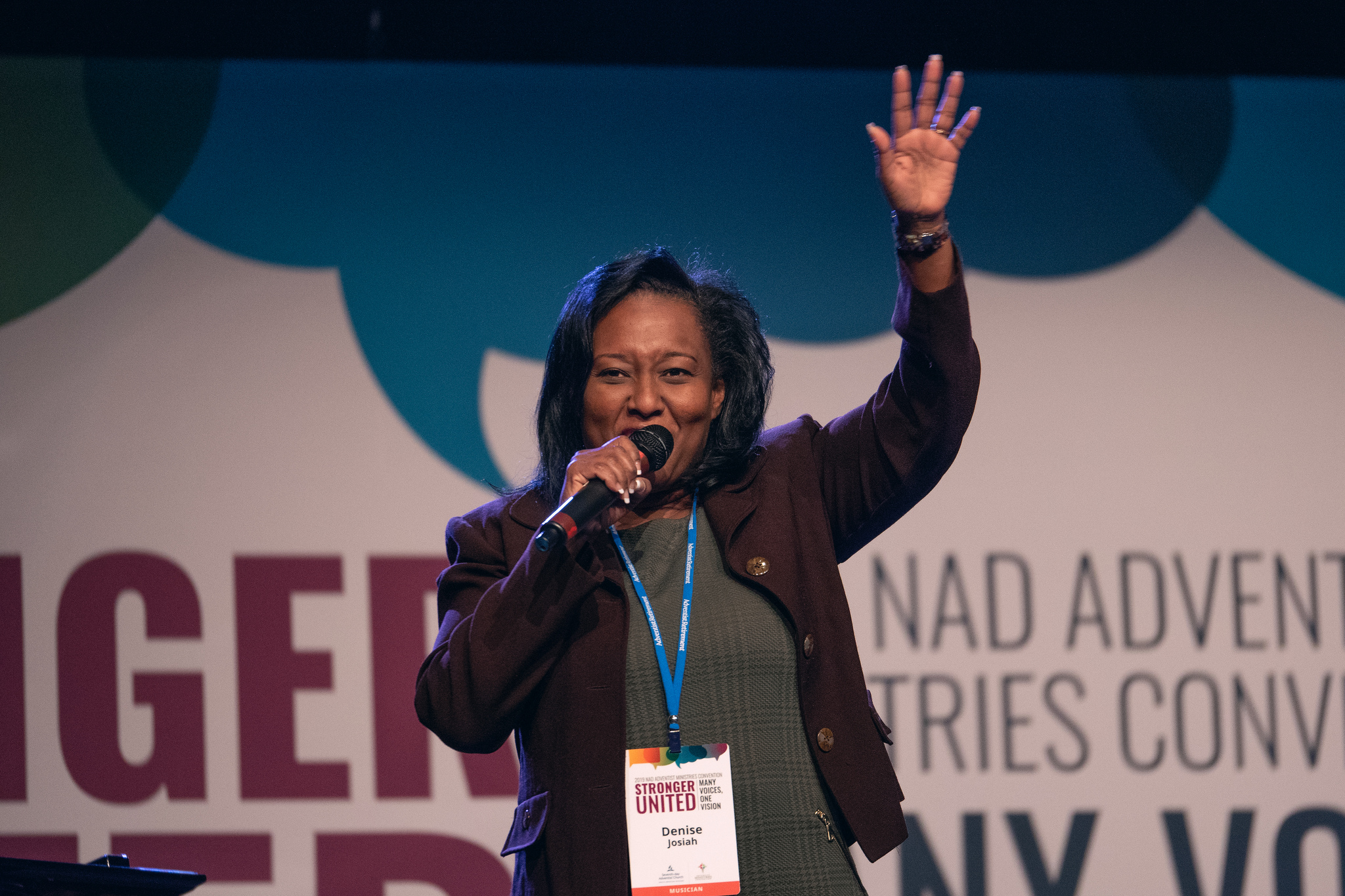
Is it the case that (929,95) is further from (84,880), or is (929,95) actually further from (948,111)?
(84,880)

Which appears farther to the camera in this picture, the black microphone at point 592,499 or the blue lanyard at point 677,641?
the blue lanyard at point 677,641

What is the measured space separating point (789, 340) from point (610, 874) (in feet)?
6.63

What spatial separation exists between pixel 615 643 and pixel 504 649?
14 centimetres

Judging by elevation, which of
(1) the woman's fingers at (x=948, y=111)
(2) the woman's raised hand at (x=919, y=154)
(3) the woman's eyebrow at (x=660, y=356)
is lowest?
(3) the woman's eyebrow at (x=660, y=356)

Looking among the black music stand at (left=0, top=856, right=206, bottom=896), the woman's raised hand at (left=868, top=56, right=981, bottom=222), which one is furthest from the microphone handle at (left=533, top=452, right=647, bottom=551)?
the black music stand at (left=0, top=856, right=206, bottom=896)

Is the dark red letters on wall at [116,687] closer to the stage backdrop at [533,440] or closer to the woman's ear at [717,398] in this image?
the stage backdrop at [533,440]

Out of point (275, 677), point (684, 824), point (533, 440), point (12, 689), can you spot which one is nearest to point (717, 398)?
point (684, 824)

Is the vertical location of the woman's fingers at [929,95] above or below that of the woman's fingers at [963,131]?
above

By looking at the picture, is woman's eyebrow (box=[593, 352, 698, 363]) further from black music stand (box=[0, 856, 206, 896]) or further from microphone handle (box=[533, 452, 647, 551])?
black music stand (box=[0, 856, 206, 896])

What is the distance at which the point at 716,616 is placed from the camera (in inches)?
60.8

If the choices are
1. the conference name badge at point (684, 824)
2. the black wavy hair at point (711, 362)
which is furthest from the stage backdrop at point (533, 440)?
the conference name badge at point (684, 824)

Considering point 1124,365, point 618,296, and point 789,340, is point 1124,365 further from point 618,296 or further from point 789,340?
point 618,296

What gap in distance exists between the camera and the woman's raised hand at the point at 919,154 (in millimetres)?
1486

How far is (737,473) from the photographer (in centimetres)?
170
